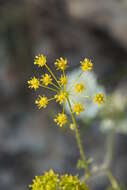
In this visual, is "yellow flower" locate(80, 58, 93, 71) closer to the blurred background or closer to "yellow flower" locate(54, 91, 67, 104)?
"yellow flower" locate(54, 91, 67, 104)

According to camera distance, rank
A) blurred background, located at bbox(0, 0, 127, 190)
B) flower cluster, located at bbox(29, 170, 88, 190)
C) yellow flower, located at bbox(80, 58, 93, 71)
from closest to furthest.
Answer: flower cluster, located at bbox(29, 170, 88, 190) < yellow flower, located at bbox(80, 58, 93, 71) < blurred background, located at bbox(0, 0, 127, 190)

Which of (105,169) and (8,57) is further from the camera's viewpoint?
(8,57)

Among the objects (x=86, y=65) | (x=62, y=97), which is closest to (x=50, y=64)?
(x=86, y=65)

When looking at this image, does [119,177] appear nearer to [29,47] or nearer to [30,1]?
[29,47]

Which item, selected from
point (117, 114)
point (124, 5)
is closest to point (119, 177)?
point (117, 114)

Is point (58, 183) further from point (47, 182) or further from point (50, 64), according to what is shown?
point (50, 64)

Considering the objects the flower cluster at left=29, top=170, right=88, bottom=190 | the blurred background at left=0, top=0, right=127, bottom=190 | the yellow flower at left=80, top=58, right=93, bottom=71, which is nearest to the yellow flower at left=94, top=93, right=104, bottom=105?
the yellow flower at left=80, top=58, right=93, bottom=71
